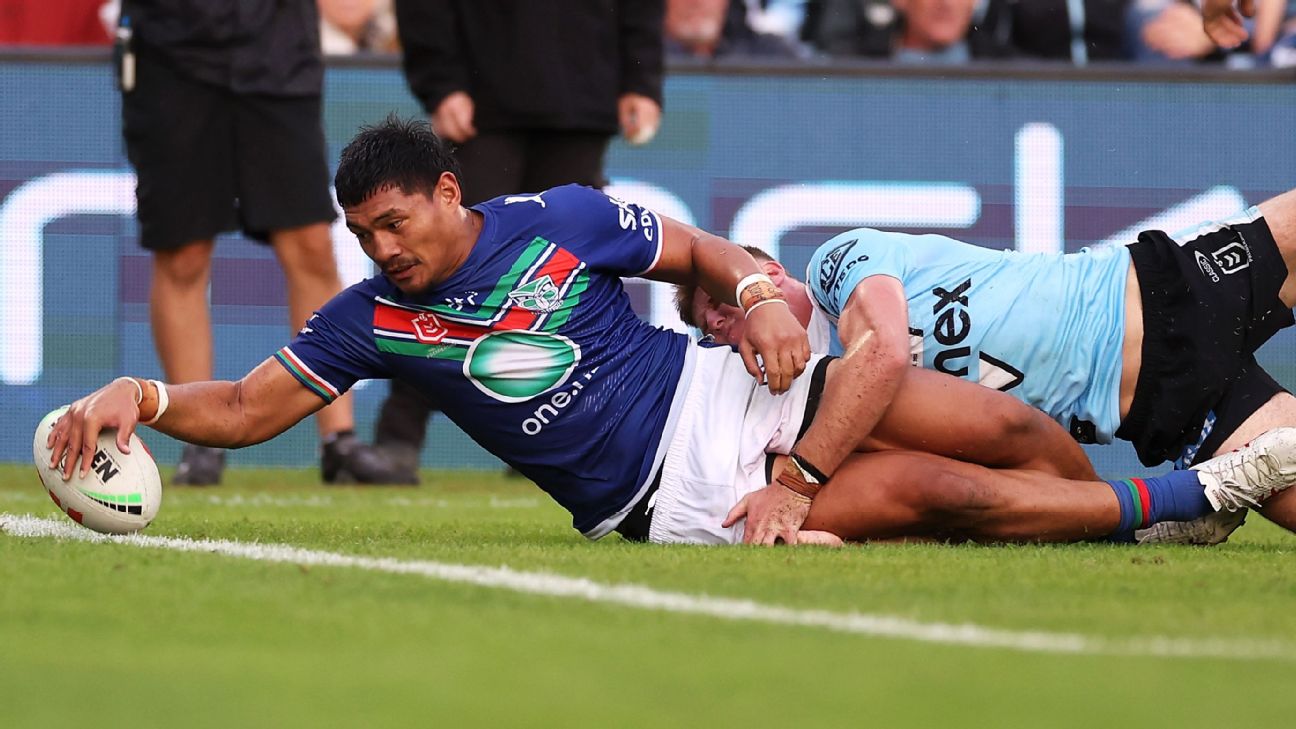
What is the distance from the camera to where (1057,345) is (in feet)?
15.9

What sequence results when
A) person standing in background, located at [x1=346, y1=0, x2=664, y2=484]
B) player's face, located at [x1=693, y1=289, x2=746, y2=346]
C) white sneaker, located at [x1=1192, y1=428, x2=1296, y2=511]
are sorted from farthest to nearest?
person standing in background, located at [x1=346, y1=0, x2=664, y2=484], player's face, located at [x1=693, y1=289, x2=746, y2=346], white sneaker, located at [x1=1192, y1=428, x2=1296, y2=511]

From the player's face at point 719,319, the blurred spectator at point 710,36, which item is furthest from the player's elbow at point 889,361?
the blurred spectator at point 710,36

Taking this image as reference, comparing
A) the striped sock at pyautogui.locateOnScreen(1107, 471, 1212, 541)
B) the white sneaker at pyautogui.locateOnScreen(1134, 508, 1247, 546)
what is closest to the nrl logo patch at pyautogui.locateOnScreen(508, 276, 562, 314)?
the striped sock at pyautogui.locateOnScreen(1107, 471, 1212, 541)

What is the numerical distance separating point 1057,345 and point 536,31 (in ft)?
10.1

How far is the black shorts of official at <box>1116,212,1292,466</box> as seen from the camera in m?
4.84

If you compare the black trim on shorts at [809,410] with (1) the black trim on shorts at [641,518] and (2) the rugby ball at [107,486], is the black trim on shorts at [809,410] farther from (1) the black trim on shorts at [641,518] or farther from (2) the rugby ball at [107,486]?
(2) the rugby ball at [107,486]

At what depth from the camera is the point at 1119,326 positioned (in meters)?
4.87

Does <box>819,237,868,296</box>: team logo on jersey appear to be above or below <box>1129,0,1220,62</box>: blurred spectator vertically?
below

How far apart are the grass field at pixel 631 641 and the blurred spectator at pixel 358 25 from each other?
5.25 meters

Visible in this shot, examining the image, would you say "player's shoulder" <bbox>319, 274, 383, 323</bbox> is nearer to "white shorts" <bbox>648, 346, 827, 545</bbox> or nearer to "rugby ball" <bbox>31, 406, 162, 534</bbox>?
"rugby ball" <bbox>31, 406, 162, 534</bbox>

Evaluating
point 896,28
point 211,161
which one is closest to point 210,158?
point 211,161

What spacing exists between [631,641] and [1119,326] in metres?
2.35

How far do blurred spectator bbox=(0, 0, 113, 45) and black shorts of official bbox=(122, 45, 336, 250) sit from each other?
208 cm

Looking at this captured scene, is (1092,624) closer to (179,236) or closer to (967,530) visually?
(967,530)
